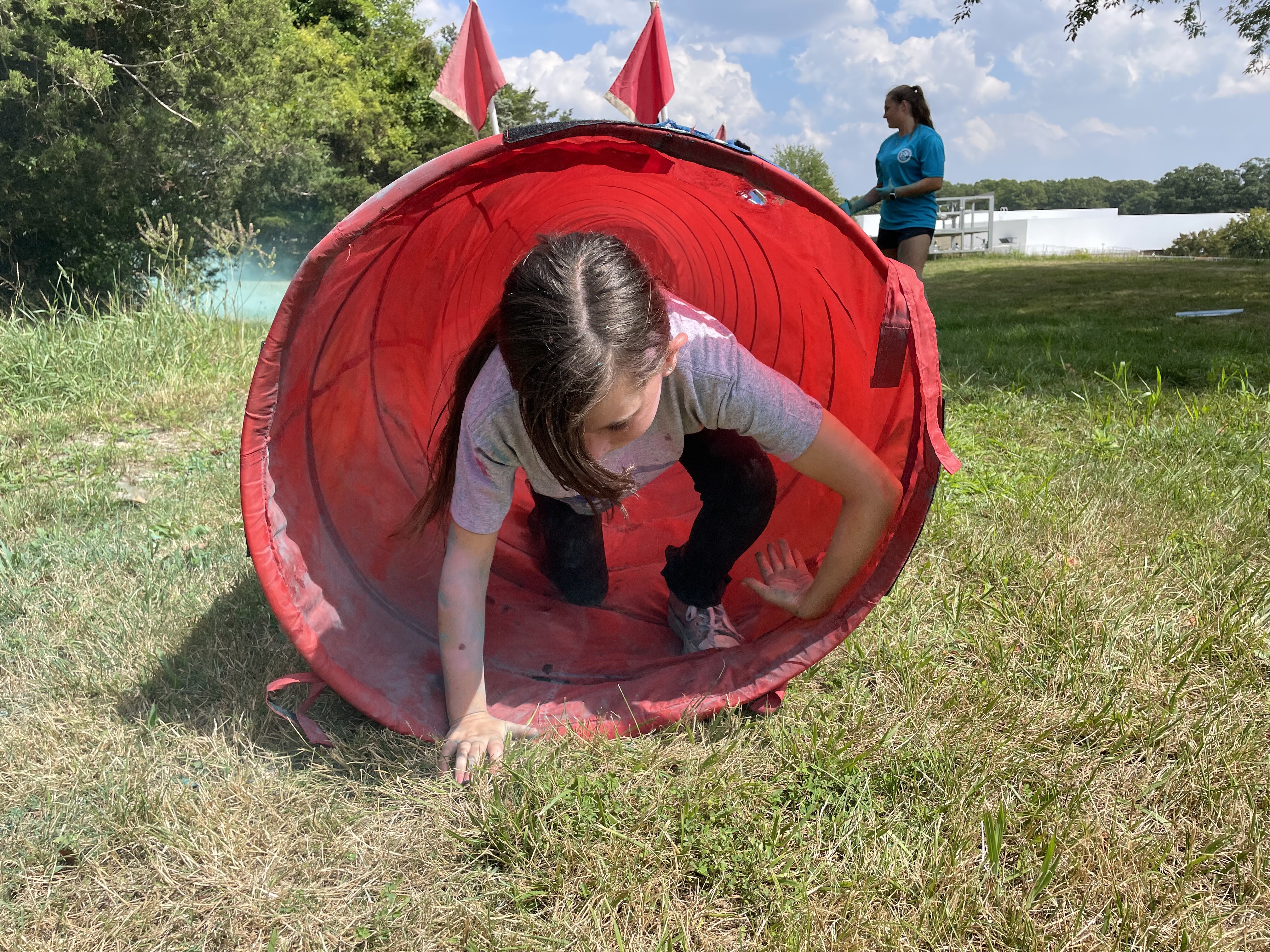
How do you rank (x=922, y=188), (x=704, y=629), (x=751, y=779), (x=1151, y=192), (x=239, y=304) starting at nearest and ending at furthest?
(x=751, y=779), (x=704, y=629), (x=922, y=188), (x=239, y=304), (x=1151, y=192)

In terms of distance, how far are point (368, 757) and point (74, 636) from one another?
1060 millimetres

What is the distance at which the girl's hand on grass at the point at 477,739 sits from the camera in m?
1.83

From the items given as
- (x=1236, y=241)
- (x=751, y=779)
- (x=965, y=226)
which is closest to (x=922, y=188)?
(x=751, y=779)

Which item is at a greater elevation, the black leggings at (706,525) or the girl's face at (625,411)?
the girl's face at (625,411)

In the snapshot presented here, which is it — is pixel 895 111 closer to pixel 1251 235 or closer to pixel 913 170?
pixel 913 170

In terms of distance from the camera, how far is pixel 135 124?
9.28 meters

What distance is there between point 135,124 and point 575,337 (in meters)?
9.94

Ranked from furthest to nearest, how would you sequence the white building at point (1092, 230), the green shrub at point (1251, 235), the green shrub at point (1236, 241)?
the white building at point (1092, 230) → the green shrub at point (1236, 241) → the green shrub at point (1251, 235)

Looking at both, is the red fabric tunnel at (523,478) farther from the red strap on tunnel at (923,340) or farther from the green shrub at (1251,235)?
the green shrub at (1251,235)

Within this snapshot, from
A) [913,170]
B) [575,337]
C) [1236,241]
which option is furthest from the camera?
[1236,241]

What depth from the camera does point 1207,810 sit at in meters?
1.67

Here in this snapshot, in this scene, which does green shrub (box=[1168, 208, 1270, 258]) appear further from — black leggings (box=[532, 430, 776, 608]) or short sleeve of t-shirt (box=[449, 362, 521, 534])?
short sleeve of t-shirt (box=[449, 362, 521, 534])

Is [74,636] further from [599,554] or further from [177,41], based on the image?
[177,41]

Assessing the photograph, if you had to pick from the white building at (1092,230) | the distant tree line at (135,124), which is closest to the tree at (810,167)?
the white building at (1092,230)
